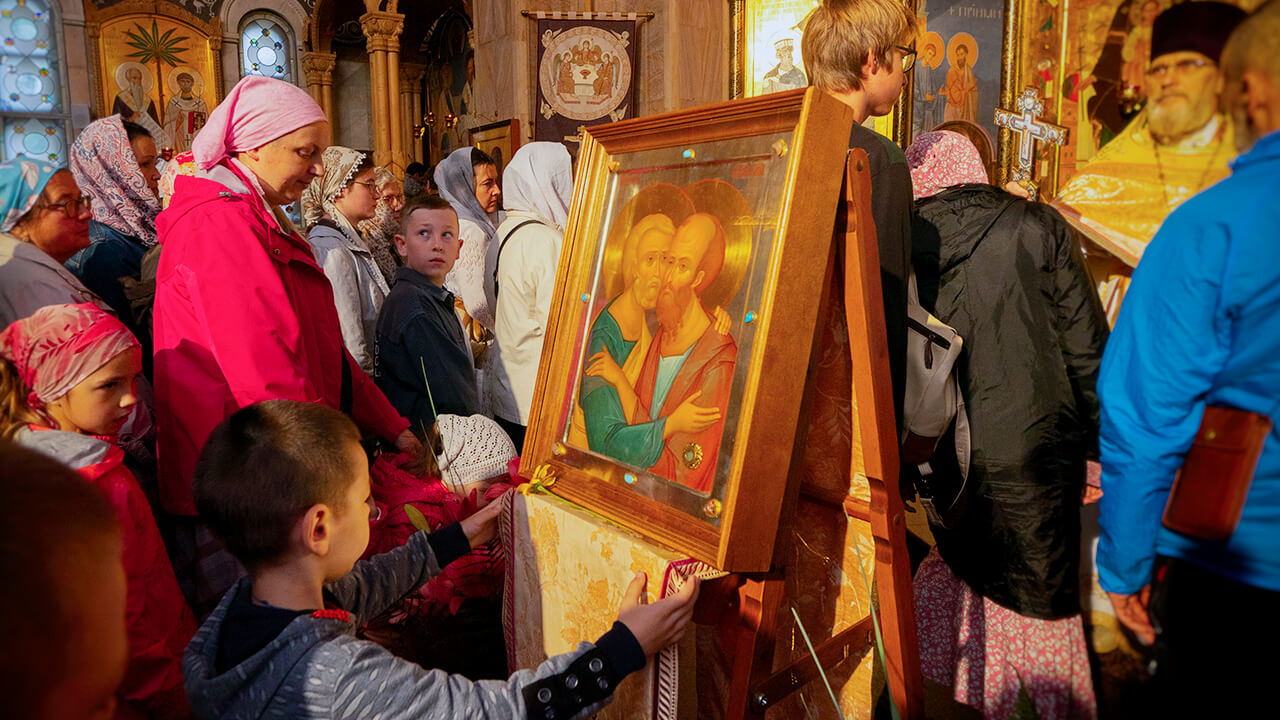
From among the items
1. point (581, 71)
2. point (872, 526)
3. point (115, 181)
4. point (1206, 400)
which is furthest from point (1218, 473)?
point (581, 71)

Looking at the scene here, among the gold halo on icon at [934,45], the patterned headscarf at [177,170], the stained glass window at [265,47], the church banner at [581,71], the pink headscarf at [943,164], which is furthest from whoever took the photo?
the stained glass window at [265,47]

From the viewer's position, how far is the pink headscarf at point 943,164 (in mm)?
1744

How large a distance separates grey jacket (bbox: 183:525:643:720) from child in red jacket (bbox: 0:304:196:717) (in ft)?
1.73

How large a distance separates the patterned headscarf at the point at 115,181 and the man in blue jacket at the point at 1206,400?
3.63 meters

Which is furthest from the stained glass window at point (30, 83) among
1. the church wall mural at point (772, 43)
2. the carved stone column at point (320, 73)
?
the church wall mural at point (772, 43)

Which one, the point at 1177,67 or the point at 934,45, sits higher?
the point at 934,45

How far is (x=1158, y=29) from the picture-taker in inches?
34.0

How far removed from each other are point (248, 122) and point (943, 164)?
1754 mm

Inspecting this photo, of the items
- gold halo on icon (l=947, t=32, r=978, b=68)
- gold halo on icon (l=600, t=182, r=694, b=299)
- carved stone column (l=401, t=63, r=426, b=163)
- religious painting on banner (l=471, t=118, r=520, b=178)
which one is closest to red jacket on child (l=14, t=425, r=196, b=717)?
gold halo on icon (l=600, t=182, r=694, b=299)

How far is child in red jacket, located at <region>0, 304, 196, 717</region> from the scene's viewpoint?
1.66 m

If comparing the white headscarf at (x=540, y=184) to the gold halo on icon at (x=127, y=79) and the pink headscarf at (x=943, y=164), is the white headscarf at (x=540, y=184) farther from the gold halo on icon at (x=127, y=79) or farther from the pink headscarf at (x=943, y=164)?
the gold halo on icon at (x=127, y=79)

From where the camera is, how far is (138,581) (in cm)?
167

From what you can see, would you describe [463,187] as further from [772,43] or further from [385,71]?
[385,71]

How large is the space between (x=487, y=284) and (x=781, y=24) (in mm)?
3868
